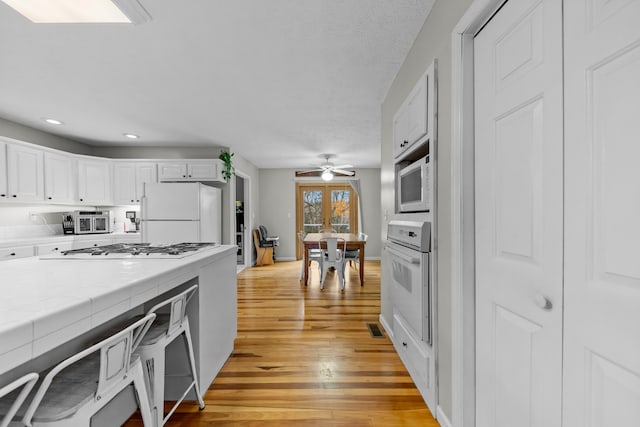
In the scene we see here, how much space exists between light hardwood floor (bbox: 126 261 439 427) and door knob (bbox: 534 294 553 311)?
1.11 m

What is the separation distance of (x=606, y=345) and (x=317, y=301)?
11.0 feet

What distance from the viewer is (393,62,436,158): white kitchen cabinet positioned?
1.66 m

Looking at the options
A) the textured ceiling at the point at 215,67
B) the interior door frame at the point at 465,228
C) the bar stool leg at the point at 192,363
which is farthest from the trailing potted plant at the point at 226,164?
the interior door frame at the point at 465,228

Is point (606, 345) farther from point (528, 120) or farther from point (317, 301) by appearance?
point (317, 301)

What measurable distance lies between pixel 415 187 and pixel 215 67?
1843mm

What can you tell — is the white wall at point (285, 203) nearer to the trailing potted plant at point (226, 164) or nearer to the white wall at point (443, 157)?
the trailing potted plant at point (226, 164)

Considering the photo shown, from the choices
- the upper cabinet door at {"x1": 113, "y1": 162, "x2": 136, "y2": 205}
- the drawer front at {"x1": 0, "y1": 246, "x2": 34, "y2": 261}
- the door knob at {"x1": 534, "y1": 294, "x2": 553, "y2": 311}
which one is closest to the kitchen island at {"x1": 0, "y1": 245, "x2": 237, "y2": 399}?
the door knob at {"x1": 534, "y1": 294, "x2": 553, "y2": 311}

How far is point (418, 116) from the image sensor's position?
6.07 ft

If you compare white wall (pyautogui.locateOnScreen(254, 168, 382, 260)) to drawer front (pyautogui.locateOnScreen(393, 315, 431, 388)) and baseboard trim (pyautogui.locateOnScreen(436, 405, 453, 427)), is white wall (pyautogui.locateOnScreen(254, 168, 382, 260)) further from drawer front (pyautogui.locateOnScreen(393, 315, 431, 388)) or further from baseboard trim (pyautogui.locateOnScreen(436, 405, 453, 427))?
baseboard trim (pyautogui.locateOnScreen(436, 405, 453, 427))

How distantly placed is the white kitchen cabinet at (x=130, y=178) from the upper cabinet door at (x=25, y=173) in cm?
103

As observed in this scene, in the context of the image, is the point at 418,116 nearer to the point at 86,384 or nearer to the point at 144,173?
the point at 86,384

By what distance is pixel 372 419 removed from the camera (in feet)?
5.48

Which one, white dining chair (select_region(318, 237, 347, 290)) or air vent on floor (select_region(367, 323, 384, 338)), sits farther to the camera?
white dining chair (select_region(318, 237, 347, 290))

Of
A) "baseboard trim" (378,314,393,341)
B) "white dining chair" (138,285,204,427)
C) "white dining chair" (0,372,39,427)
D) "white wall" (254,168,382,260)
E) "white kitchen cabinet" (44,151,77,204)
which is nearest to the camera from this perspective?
"white dining chair" (0,372,39,427)
